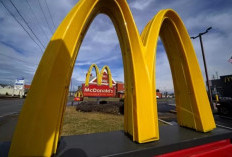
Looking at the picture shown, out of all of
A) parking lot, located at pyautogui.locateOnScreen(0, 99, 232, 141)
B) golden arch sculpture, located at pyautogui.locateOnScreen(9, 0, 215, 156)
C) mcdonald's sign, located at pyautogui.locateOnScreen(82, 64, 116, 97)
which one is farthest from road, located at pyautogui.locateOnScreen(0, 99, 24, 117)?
golden arch sculpture, located at pyautogui.locateOnScreen(9, 0, 215, 156)

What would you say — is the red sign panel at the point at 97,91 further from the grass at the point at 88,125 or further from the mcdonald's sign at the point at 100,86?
the grass at the point at 88,125

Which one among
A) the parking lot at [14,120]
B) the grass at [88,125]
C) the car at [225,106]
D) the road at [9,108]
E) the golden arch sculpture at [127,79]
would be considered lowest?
the parking lot at [14,120]

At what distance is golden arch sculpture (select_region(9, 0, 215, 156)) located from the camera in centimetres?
153

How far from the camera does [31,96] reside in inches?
61.7

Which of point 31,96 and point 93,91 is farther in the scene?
point 93,91

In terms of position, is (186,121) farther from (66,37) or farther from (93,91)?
(93,91)

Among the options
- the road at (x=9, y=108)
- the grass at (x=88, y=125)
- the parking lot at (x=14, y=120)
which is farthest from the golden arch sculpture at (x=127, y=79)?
the road at (x=9, y=108)

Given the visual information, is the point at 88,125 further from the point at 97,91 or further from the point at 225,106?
the point at 225,106

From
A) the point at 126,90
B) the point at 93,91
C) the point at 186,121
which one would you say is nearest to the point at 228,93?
the point at 186,121

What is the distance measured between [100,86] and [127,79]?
397 inches

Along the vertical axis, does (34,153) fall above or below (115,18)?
below

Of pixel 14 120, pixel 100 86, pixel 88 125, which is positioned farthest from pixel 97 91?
pixel 14 120

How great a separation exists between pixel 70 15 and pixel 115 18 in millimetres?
1298

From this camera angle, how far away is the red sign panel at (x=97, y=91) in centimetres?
1195
